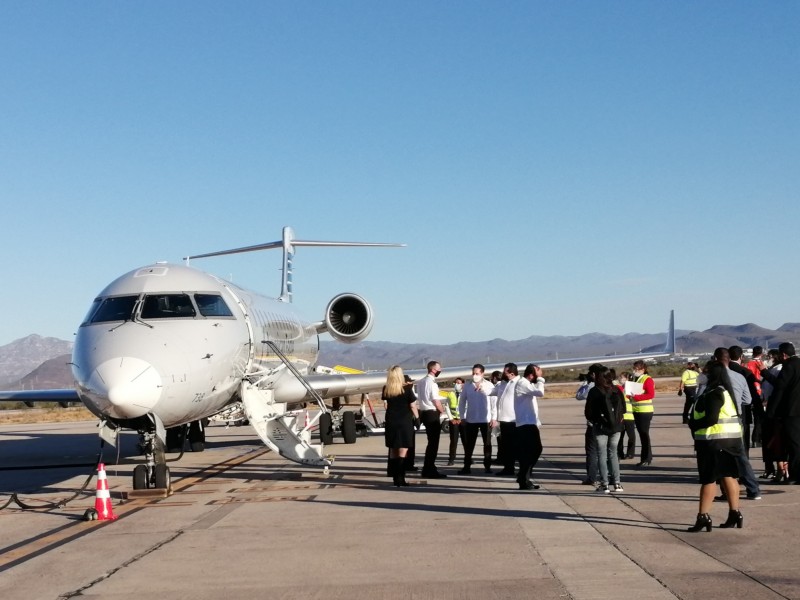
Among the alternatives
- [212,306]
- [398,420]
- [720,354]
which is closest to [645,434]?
[398,420]

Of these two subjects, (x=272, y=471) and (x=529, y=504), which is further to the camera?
(x=272, y=471)

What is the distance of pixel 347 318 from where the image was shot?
26.5m

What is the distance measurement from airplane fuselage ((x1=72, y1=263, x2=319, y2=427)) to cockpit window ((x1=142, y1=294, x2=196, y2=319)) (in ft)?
0.05

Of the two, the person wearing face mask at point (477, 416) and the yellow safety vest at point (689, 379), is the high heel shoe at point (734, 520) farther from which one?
the yellow safety vest at point (689, 379)

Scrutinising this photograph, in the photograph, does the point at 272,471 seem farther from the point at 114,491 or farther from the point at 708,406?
the point at 708,406

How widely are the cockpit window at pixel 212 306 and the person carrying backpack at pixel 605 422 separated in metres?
6.34

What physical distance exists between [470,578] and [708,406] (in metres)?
3.51

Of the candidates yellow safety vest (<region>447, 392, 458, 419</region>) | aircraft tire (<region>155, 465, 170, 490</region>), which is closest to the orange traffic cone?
aircraft tire (<region>155, 465, 170, 490</region>)

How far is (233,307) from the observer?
55.9 feet

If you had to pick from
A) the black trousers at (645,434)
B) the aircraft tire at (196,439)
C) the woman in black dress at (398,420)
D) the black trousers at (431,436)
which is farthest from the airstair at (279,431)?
the aircraft tire at (196,439)

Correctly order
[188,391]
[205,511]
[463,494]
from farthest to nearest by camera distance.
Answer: [188,391]
[463,494]
[205,511]

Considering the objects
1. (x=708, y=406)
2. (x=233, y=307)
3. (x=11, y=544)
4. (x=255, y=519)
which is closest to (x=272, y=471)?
(x=233, y=307)

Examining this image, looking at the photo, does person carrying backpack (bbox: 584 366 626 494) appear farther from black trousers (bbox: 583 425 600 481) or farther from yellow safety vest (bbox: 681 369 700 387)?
yellow safety vest (bbox: 681 369 700 387)

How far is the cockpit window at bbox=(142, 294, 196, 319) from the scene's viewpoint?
15234mm
